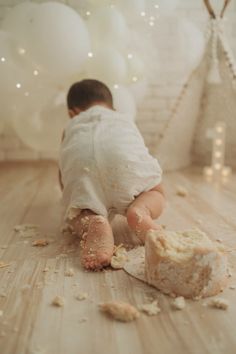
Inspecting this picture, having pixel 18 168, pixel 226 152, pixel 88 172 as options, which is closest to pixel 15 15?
pixel 18 168

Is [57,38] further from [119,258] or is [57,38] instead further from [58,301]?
[58,301]

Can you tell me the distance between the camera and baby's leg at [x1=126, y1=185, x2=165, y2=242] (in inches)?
51.1

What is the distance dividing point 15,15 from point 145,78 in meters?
0.76

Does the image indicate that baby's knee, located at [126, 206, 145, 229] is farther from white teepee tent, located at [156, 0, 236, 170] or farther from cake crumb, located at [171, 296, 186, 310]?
white teepee tent, located at [156, 0, 236, 170]

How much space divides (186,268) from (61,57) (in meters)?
1.29

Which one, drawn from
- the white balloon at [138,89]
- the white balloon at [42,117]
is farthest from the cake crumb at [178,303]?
the white balloon at [138,89]

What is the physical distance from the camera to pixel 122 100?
2240 millimetres

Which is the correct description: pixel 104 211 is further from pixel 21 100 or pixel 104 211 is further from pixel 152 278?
pixel 21 100

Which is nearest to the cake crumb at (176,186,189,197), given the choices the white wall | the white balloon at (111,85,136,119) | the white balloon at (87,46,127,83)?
the white balloon at (111,85,136,119)

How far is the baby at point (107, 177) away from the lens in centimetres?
135

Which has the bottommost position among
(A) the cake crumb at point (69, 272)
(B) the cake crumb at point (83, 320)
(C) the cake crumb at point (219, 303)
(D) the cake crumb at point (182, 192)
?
(D) the cake crumb at point (182, 192)

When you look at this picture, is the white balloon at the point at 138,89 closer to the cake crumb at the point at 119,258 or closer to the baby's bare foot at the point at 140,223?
the baby's bare foot at the point at 140,223

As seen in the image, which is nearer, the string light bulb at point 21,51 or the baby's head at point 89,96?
the baby's head at point 89,96

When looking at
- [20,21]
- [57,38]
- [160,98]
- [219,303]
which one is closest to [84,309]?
[219,303]
